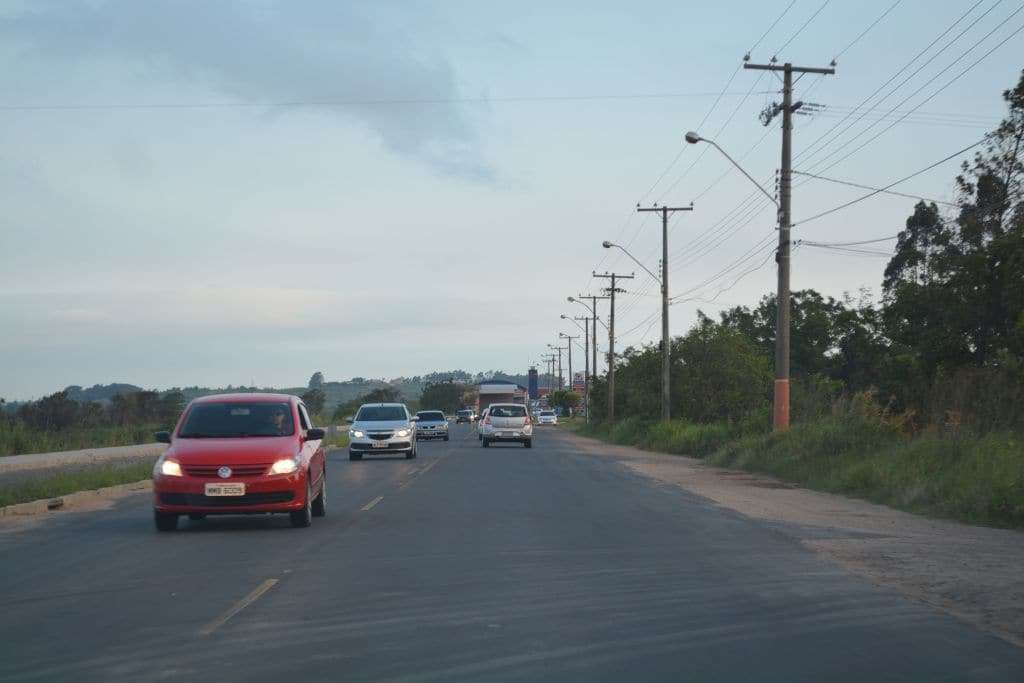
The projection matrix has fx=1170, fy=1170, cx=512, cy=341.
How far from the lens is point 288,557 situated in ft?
41.0

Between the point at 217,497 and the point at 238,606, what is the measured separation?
17.9 feet

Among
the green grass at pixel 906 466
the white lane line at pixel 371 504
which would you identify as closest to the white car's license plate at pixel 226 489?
the white lane line at pixel 371 504

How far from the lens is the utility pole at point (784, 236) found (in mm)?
30625

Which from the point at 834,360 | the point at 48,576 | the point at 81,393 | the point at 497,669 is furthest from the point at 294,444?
the point at 81,393

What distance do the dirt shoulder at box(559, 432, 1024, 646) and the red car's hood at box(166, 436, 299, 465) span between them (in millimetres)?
6666

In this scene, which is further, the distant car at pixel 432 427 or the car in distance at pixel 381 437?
the distant car at pixel 432 427

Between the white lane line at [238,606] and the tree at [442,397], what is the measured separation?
152911 mm

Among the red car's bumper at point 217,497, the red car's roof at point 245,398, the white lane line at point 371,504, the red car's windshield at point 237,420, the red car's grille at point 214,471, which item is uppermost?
the red car's roof at point 245,398

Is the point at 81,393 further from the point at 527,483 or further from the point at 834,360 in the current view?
the point at 527,483

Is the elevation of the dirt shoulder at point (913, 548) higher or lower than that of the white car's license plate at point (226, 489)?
lower

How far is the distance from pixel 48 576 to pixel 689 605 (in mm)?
6182

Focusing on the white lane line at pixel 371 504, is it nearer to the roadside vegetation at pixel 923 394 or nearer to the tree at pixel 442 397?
the roadside vegetation at pixel 923 394

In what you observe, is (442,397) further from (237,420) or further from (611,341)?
(237,420)

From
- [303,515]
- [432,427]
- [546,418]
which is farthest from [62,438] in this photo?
[546,418]
